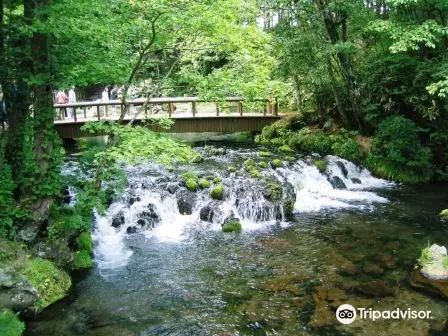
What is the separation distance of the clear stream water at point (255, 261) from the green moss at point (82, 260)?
286 mm

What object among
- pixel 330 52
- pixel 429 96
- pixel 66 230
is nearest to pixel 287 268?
pixel 66 230

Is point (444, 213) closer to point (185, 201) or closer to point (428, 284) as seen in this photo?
point (428, 284)

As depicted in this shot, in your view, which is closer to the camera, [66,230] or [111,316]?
[111,316]

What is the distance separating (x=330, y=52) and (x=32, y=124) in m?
12.1

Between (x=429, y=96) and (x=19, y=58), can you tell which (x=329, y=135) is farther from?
(x=19, y=58)

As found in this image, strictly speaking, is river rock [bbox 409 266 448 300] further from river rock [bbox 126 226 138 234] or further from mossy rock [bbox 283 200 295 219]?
river rock [bbox 126 226 138 234]

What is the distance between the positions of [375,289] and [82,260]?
6.92 meters

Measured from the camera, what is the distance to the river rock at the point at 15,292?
325 inches

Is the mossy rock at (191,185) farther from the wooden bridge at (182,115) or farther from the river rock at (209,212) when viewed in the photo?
the wooden bridge at (182,115)

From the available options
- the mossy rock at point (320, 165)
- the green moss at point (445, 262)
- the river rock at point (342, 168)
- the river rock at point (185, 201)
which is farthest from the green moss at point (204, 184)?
the green moss at point (445, 262)

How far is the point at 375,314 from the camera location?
843 centimetres

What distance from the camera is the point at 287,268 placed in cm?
1052

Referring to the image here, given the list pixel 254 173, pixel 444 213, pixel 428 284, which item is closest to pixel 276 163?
pixel 254 173

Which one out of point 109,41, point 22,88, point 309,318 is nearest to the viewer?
point 309,318
